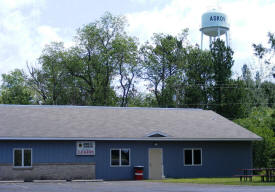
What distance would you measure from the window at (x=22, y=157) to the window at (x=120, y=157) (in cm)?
531

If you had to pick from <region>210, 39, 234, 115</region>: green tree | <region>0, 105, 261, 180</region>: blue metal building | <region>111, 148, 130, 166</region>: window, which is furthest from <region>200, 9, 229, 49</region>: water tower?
<region>111, 148, 130, 166</region>: window

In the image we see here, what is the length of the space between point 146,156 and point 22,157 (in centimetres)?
811

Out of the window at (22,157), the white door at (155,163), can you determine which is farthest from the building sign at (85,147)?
the white door at (155,163)

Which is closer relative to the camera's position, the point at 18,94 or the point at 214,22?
the point at 214,22

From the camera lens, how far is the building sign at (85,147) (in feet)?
107

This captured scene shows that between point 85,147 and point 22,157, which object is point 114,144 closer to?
point 85,147

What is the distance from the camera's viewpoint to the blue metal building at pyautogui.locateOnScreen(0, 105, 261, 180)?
3161cm

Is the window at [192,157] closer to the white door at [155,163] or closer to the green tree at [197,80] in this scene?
the white door at [155,163]

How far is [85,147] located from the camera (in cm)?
3284

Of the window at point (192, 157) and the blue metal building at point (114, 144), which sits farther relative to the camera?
the window at point (192, 157)

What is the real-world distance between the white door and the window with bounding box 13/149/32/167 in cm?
798

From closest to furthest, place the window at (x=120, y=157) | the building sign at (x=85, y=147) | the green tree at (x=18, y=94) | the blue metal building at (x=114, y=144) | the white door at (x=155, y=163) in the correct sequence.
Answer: the blue metal building at (x=114, y=144), the building sign at (x=85, y=147), the window at (x=120, y=157), the white door at (x=155, y=163), the green tree at (x=18, y=94)

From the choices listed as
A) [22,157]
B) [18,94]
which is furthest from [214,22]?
[22,157]

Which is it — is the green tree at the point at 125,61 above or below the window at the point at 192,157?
above
